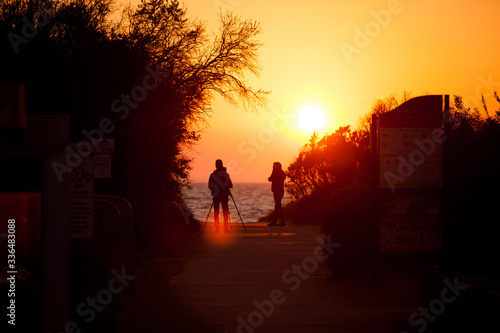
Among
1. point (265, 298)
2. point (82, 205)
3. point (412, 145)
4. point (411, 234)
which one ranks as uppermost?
point (412, 145)

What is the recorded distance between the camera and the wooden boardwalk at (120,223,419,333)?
29.7 ft

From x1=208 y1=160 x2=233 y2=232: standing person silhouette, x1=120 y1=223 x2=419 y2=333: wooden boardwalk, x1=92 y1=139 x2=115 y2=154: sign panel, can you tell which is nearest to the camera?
x1=120 y1=223 x2=419 y2=333: wooden boardwalk

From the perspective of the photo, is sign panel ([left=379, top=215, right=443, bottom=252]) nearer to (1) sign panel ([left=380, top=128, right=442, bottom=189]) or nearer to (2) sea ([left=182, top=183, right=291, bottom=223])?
(1) sign panel ([left=380, top=128, right=442, bottom=189])

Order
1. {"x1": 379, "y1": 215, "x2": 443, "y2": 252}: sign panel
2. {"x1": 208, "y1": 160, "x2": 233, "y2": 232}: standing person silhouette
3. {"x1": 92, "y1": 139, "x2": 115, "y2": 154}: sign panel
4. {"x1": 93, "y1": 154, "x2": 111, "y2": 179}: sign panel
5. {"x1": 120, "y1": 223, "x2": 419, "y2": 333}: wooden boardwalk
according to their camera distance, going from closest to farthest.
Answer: {"x1": 120, "y1": 223, "x2": 419, "y2": 333}: wooden boardwalk → {"x1": 379, "y1": 215, "x2": 443, "y2": 252}: sign panel → {"x1": 93, "y1": 154, "x2": 111, "y2": 179}: sign panel → {"x1": 92, "y1": 139, "x2": 115, "y2": 154}: sign panel → {"x1": 208, "y1": 160, "x2": 233, "y2": 232}: standing person silhouette

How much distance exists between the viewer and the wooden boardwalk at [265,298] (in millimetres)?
9047

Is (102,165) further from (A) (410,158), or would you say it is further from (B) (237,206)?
(B) (237,206)

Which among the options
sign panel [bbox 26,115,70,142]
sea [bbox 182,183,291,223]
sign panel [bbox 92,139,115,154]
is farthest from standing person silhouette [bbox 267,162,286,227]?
sign panel [bbox 26,115,70,142]

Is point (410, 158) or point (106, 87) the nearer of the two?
point (410, 158)

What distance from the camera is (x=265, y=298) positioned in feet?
36.3

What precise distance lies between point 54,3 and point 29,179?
1281cm

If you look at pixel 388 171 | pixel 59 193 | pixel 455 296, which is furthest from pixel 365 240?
pixel 59 193

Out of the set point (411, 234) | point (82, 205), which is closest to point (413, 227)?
point (411, 234)

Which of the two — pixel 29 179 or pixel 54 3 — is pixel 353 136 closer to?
pixel 54 3

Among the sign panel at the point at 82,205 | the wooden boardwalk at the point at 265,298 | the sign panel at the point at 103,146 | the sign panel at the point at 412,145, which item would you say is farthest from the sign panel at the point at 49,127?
the sign panel at the point at 103,146
